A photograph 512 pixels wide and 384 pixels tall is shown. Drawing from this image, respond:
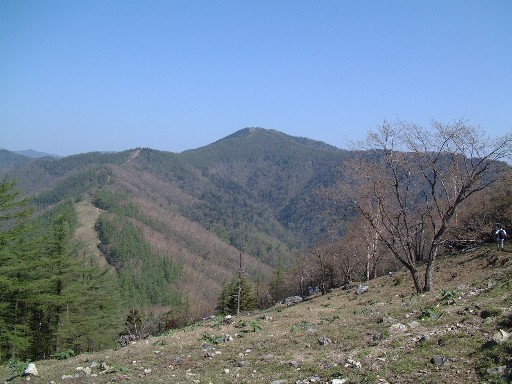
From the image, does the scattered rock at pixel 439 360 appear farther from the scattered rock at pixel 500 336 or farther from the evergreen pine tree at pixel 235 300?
the evergreen pine tree at pixel 235 300

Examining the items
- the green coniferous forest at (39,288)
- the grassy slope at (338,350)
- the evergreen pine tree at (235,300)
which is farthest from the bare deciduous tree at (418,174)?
the evergreen pine tree at (235,300)

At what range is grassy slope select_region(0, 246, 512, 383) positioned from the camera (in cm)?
881

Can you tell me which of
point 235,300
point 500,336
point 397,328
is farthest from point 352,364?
point 235,300

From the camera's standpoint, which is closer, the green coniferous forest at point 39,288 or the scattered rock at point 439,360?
the scattered rock at point 439,360

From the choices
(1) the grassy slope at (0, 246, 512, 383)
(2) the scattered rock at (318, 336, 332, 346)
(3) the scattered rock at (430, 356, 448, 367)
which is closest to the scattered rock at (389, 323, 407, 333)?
(1) the grassy slope at (0, 246, 512, 383)

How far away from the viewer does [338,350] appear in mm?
11148

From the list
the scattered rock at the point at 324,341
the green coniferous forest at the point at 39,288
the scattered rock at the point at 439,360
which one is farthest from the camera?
the green coniferous forest at the point at 39,288

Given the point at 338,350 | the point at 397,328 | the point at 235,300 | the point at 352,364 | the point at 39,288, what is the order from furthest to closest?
the point at 235,300, the point at 39,288, the point at 397,328, the point at 338,350, the point at 352,364

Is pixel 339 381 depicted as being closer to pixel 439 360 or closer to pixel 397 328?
pixel 439 360

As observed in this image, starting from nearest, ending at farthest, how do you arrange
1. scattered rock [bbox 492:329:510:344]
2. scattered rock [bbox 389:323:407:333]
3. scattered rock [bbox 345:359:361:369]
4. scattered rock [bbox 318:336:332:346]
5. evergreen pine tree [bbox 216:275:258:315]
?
scattered rock [bbox 492:329:510:344]
scattered rock [bbox 345:359:361:369]
scattered rock [bbox 389:323:407:333]
scattered rock [bbox 318:336:332:346]
evergreen pine tree [bbox 216:275:258:315]

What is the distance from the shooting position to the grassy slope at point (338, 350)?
8812 mm

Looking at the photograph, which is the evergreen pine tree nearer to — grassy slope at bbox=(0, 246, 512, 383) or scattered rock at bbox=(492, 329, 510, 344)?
grassy slope at bbox=(0, 246, 512, 383)

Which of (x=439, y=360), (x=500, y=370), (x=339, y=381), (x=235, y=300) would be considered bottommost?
(x=235, y=300)

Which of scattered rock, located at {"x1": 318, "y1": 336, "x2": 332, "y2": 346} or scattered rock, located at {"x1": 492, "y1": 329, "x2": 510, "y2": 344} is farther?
scattered rock, located at {"x1": 318, "y1": 336, "x2": 332, "y2": 346}
